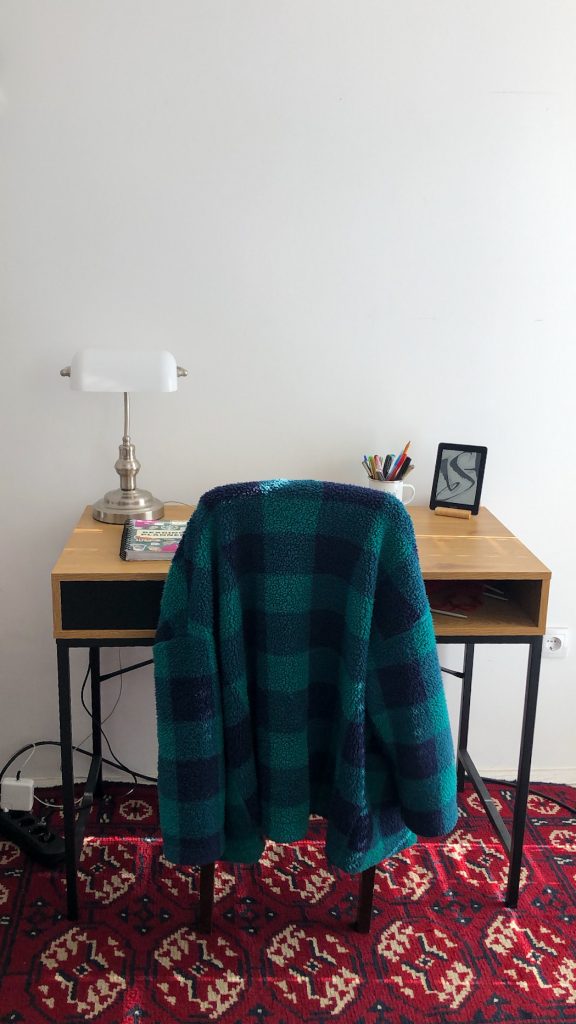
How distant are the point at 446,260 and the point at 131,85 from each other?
0.80m

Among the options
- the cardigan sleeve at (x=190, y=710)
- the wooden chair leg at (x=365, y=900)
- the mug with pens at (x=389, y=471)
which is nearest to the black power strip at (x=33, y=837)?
the cardigan sleeve at (x=190, y=710)

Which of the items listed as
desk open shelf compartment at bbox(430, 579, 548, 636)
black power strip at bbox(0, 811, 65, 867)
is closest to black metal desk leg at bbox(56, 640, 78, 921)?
black power strip at bbox(0, 811, 65, 867)

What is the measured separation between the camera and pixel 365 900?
1798 mm

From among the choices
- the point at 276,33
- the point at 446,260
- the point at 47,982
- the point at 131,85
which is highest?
the point at 276,33

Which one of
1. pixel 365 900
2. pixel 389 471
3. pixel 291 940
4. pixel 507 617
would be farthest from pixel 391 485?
pixel 291 940

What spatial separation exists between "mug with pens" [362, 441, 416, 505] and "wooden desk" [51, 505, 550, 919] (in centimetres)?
11

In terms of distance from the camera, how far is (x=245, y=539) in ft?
4.75

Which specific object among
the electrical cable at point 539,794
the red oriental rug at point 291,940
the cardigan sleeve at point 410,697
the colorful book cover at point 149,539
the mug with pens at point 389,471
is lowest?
the red oriental rug at point 291,940

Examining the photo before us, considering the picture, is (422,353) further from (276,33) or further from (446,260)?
(276,33)

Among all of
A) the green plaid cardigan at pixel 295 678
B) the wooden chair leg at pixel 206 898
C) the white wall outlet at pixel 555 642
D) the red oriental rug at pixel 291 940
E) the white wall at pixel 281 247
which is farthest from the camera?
the white wall outlet at pixel 555 642

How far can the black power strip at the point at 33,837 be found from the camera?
199cm

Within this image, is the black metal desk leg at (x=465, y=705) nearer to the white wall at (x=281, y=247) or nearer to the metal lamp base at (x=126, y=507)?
the white wall at (x=281, y=247)

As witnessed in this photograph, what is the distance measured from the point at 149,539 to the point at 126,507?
21cm

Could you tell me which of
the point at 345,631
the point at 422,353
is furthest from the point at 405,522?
the point at 422,353
